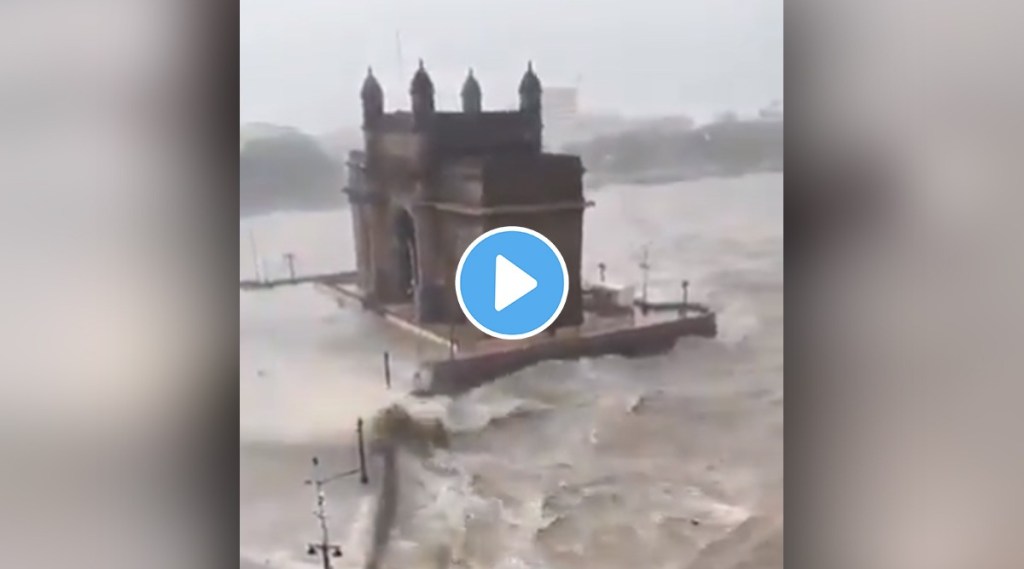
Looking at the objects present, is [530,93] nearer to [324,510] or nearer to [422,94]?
[422,94]

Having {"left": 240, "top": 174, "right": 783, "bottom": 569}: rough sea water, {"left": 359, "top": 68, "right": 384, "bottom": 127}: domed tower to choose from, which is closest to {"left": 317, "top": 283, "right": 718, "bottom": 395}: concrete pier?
{"left": 240, "top": 174, "right": 783, "bottom": 569}: rough sea water

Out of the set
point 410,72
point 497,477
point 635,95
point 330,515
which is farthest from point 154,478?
point 635,95

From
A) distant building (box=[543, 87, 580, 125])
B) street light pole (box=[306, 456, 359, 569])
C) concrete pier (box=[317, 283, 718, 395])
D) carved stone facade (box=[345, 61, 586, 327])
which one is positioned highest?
distant building (box=[543, 87, 580, 125])

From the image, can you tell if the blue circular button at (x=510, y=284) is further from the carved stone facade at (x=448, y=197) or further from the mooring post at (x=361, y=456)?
the mooring post at (x=361, y=456)

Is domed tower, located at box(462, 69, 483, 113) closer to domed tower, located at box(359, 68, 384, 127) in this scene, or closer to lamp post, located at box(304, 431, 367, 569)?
domed tower, located at box(359, 68, 384, 127)

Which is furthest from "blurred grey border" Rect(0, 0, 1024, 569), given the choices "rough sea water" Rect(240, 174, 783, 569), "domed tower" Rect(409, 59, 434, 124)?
"domed tower" Rect(409, 59, 434, 124)

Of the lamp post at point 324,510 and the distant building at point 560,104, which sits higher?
the distant building at point 560,104

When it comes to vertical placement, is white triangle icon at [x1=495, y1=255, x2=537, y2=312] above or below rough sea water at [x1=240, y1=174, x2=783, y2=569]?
above

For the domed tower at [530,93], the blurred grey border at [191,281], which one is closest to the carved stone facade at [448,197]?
the domed tower at [530,93]
